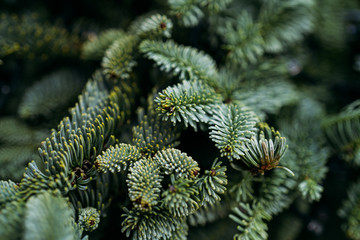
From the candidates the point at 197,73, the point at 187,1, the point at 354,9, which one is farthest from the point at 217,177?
the point at 354,9

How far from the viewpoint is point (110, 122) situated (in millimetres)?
454

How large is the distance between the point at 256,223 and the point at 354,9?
60 cm

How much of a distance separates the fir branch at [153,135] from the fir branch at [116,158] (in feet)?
0.07

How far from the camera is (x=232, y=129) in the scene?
0.42m

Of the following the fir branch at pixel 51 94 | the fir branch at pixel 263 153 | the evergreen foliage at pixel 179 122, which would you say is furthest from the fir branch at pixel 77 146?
the fir branch at pixel 263 153

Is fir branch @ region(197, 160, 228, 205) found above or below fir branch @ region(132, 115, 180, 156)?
below

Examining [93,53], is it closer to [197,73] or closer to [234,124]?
[197,73]

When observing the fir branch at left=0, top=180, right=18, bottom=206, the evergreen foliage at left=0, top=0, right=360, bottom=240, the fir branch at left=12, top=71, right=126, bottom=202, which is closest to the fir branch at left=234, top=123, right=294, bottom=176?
the evergreen foliage at left=0, top=0, right=360, bottom=240

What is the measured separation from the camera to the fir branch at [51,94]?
572 mm

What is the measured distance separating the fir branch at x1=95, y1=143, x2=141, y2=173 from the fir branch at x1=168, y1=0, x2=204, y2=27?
0.84ft

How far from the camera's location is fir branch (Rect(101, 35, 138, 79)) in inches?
→ 19.7

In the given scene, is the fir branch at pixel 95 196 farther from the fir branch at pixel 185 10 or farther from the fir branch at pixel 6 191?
the fir branch at pixel 185 10

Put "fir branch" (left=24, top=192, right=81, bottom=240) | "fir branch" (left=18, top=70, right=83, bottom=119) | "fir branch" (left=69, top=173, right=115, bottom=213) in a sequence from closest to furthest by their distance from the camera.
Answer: "fir branch" (left=24, top=192, right=81, bottom=240)
"fir branch" (left=69, top=173, right=115, bottom=213)
"fir branch" (left=18, top=70, right=83, bottom=119)

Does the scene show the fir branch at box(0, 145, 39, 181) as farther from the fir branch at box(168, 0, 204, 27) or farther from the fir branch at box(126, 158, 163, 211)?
the fir branch at box(168, 0, 204, 27)
